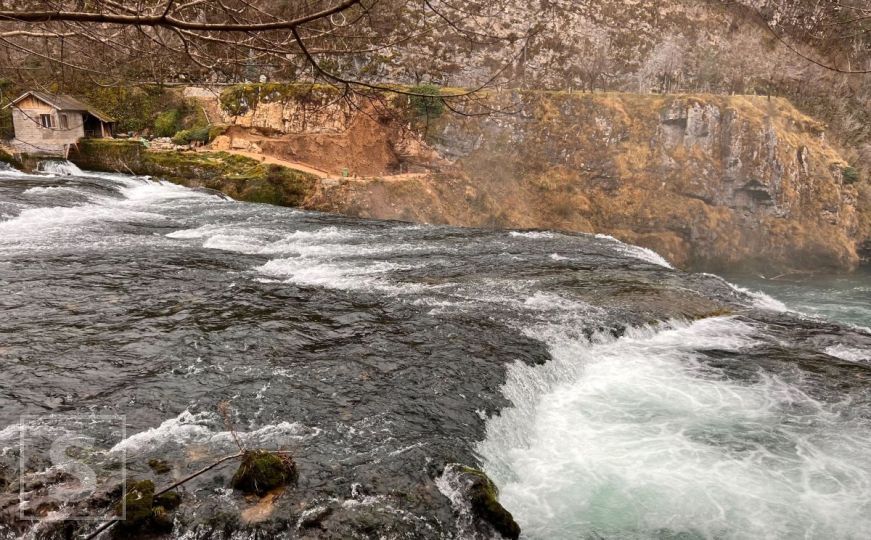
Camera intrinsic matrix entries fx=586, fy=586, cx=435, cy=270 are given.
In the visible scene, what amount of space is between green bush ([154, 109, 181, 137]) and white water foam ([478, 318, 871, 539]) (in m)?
31.0

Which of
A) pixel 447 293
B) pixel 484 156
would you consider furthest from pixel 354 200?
pixel 447 293

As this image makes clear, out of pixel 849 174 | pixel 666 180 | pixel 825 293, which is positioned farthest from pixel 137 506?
pixel 849 174

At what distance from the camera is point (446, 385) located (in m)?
8.13

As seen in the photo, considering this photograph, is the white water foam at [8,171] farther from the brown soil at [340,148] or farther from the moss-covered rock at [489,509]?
the moss-covered rock at [489,509]

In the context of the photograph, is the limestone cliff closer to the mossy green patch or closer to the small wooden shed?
the small wooden shed

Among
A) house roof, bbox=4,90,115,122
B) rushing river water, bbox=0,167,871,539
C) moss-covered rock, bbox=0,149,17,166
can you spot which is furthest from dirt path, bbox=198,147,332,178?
rushing river water, bbox=0,167,871,539

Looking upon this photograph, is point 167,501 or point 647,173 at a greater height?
point 647,173

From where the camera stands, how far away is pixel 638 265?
1698cm

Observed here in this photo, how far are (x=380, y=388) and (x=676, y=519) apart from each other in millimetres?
3818

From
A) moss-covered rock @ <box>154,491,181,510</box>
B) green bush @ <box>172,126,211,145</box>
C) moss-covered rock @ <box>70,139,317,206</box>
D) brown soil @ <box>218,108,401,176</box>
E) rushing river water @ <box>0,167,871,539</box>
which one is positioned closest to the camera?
moss-covered rock @ <box>154,491,181,510</box>

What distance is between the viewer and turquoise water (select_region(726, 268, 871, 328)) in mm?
25125

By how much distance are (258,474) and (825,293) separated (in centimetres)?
3224

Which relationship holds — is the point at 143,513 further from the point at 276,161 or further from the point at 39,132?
the point at 39,132

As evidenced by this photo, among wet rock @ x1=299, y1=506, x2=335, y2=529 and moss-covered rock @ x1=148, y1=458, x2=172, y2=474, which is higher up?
moss-covered rock @ x1=148, y1=458, x2=172, y2=474
